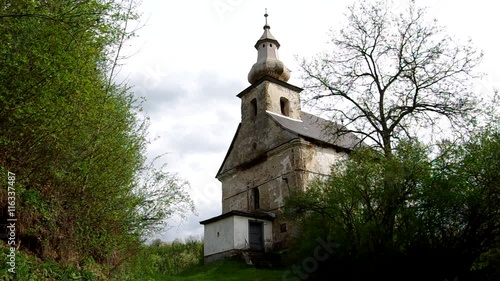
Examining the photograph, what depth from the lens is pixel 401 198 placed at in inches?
439

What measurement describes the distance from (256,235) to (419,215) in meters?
13.2

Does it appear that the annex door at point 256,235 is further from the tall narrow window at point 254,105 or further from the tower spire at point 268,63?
the tower spire at point 268,63

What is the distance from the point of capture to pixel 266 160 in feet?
82.5

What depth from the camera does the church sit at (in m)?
22.8

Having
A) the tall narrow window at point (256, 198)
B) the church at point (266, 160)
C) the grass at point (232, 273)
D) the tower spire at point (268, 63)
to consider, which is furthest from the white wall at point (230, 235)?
the tower spire at point (268, 63)

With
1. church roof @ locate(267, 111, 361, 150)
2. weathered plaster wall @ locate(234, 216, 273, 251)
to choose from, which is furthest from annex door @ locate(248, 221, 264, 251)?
church roof @ locate(267, 111, 361, 150)

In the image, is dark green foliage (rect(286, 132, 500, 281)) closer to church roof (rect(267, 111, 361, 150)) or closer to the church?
the church

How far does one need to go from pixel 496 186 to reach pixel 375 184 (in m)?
2.98

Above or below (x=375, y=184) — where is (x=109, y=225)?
below

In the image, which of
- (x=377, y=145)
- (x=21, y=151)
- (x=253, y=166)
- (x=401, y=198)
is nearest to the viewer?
(x=21, y=151)

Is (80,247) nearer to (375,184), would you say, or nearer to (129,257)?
(129,257)

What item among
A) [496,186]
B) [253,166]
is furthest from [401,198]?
[253,166]

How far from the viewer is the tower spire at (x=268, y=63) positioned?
28.2 meters

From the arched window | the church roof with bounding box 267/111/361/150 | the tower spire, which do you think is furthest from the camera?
the tower spire
